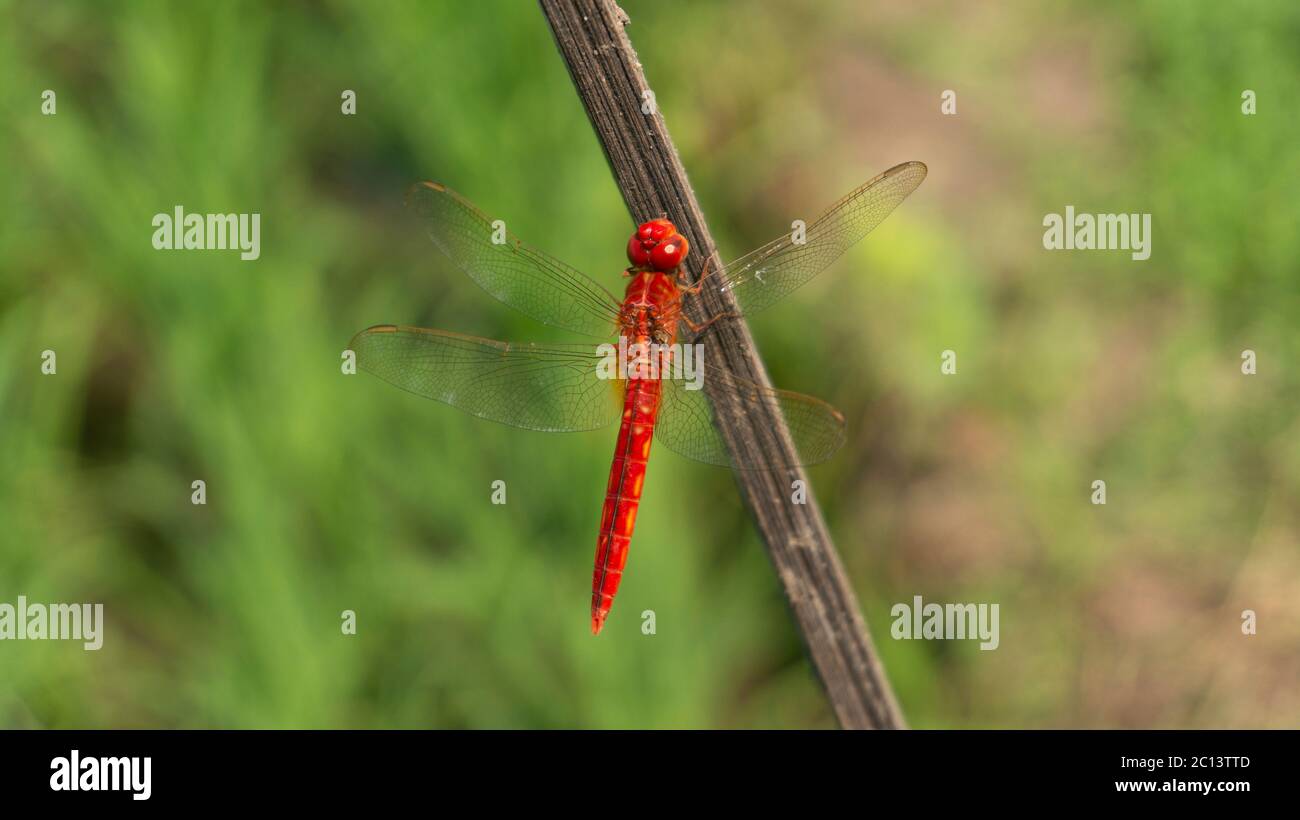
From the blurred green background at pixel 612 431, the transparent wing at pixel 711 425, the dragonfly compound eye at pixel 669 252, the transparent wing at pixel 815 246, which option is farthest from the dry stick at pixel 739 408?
the blurred green background at pixel 612 431

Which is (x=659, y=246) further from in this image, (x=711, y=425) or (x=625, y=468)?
(x=625, y=468)

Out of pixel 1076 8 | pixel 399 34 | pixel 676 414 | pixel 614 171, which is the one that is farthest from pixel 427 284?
pixel 1076 8

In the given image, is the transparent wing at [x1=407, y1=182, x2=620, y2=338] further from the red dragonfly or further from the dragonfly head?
the dragonfly head

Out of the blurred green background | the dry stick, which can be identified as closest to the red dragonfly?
the dry stick

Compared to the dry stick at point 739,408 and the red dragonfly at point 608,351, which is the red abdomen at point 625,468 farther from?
the dry stick at point 739,408

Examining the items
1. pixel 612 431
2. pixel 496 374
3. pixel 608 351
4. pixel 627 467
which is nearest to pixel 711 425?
pixel 627 467

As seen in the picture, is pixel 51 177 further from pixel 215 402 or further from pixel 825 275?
pixel 825 275
